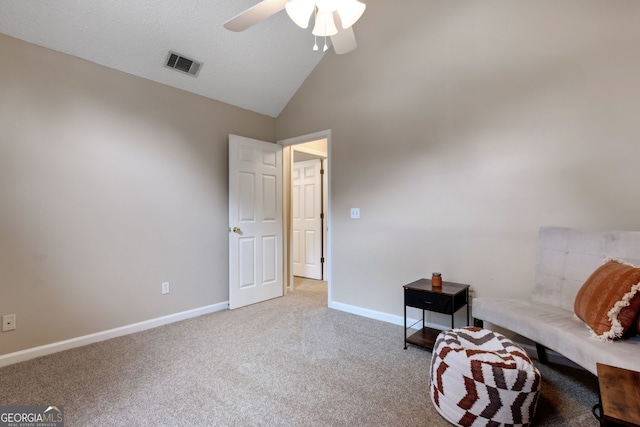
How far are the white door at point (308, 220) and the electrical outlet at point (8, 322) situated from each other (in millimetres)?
3301

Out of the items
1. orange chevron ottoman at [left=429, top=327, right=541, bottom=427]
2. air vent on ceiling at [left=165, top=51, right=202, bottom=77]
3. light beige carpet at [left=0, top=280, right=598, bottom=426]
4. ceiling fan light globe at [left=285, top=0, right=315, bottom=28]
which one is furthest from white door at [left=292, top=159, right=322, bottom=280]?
orange chevron ottoman at [left=429, top=327, right=541, bottom=427]

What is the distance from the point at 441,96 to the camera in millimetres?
2721

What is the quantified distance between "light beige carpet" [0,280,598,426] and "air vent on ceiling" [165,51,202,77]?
8.30 ft

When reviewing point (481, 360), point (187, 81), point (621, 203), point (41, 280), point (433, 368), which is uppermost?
point (187, 81)

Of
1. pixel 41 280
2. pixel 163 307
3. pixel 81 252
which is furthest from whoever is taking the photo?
pixel 163 307

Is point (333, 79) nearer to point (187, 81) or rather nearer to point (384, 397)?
point (187, 81)

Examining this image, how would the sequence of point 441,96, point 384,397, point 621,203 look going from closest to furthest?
1. point 384,397
2. point 621,203
3. point 441,96

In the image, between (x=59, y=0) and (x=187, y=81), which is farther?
(x=187, y=81)

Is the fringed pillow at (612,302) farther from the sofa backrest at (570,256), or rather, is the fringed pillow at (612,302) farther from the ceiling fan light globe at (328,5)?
the ceiling fan light globe at (328,5)

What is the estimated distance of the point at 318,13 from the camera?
5.54 feet

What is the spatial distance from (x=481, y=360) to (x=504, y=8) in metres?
2.59

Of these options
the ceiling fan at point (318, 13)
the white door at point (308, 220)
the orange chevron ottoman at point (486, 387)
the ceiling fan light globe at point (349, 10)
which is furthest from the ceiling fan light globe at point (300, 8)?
the white door at point (308, 220)

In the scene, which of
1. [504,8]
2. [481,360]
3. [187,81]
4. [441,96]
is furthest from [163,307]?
[504,8]

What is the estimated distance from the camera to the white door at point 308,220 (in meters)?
4.98
